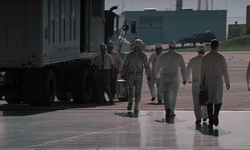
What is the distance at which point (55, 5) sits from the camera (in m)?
22.1

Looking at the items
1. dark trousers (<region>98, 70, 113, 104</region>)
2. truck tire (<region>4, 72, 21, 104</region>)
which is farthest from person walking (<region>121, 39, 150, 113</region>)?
truck tire (<region>4, 72, 21, 104</region>)

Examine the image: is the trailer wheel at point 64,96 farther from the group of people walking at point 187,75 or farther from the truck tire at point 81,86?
the group of people walking at point 187,75

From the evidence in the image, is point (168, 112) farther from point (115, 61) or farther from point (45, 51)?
point (115, 61)

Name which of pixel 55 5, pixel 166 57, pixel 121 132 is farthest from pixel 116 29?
pixel 121 132

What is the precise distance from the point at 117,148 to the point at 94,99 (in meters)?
11.7

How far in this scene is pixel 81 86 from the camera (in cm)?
2425

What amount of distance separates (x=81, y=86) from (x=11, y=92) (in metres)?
2.16

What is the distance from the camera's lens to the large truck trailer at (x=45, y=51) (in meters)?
20.7

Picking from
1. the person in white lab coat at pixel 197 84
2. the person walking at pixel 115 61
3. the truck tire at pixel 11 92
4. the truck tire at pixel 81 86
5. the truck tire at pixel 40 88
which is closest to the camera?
the person in white lab coat at pixel 197 84

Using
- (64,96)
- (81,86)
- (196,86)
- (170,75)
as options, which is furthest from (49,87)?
(196,86)

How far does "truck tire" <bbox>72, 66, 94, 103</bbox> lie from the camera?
79.7 ft

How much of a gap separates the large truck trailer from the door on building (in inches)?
4704

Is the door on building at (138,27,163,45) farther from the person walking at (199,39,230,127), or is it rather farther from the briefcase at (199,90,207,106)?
the briefcase at (199,90,207,106)

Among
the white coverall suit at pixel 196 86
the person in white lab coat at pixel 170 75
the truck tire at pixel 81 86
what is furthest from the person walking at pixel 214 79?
the truck tire at pixel 81 86
